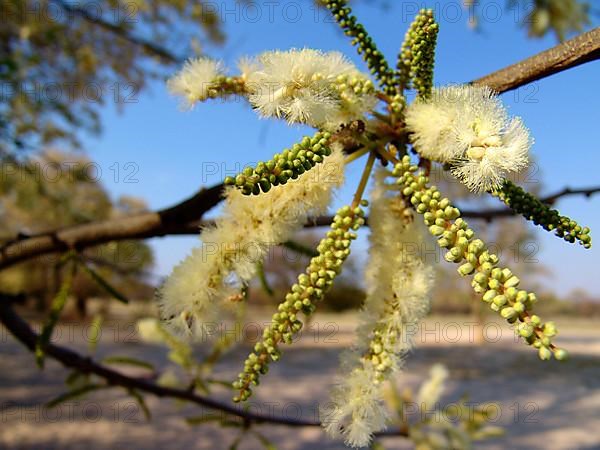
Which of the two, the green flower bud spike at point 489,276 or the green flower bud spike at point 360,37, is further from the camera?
the green flower bud spike at point 360,37

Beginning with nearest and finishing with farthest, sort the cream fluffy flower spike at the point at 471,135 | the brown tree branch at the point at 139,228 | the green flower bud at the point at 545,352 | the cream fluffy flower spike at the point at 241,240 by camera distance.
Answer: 1. the green flower bud at the point at 545,352
2. the cream fluffy flower spike at the point at 471,135
3. the cream fluffy flower spike at the point at 241,240
4. the brown tree branch at the point at 139,228

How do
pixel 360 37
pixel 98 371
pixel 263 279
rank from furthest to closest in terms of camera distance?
1. pixel 98 371
2. pixel 263 279
3. pixel 360 37

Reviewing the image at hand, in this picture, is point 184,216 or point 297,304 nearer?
point 297,304

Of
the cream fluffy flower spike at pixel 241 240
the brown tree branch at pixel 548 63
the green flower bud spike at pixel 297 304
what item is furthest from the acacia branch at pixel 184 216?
the green flower bud spike at pixel 297 304

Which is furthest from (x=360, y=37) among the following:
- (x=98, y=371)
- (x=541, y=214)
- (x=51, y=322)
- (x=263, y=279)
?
(x=98, y=371)

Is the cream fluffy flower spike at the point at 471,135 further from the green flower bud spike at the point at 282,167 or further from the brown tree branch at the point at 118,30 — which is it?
the brown tree branch at the point at 118,30

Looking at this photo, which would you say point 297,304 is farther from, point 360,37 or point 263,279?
point 263,279

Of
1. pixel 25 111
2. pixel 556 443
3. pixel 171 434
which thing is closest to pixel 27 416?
pixel 171 434

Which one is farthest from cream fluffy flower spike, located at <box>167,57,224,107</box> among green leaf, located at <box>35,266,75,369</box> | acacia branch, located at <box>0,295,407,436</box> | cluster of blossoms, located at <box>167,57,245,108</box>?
acacia branch, located at <box>0,295,407,436</box>
